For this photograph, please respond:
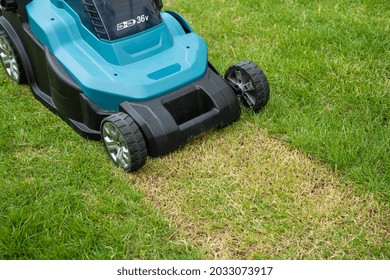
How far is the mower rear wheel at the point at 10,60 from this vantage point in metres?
3.49

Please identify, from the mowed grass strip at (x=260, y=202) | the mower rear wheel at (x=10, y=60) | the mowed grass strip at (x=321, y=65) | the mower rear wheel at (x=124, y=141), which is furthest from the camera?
the mower rear wheel at (x=10, y=60)

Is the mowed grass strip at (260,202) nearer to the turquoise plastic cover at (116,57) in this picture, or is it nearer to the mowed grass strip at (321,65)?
the mowed grass strip at (321,65)

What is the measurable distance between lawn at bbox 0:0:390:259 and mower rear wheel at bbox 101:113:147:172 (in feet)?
0.26

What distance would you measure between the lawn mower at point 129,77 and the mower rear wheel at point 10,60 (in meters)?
0.19

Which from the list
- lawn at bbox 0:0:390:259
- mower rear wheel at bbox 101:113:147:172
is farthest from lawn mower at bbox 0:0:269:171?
lawn at bbox 0:0:390:259

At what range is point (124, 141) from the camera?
2820mm

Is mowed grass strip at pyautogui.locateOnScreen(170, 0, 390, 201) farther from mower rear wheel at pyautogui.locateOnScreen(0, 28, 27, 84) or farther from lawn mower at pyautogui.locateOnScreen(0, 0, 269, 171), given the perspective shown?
mower rear wheel at pyautogui.locateOnScreen(0, 28, 27, 84)

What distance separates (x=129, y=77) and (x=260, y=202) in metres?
0.89

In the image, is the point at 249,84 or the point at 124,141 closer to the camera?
the point at 124,141

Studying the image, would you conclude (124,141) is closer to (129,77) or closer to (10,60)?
(129,77)

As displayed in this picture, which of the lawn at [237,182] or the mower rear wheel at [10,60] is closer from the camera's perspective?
the lawn at [237,182]

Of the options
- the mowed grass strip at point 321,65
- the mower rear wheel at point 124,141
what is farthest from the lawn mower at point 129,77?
the mowed grass strip at point 321,65

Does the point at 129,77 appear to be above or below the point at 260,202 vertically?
above

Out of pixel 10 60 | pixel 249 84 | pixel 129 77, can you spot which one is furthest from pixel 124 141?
pixel 10 60
